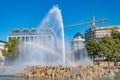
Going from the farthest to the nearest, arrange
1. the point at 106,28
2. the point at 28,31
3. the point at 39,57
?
1. the point at 106,28
2. the point at 28,31
3. the point at 39,57

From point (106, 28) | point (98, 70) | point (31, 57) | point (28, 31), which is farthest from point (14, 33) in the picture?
point (98, 70)

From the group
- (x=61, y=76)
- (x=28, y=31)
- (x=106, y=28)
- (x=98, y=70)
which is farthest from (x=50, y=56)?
(x=106, y=28)

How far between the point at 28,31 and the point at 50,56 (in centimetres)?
7567

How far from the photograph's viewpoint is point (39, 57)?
51.1 meters

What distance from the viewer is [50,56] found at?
46.9 m

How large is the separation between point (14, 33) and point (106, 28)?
59738 mm

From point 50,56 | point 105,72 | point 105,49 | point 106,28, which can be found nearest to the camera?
point 105,72

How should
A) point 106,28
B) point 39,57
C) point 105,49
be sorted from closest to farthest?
1. point 39,57
2. point 105,49
3. point 106,28

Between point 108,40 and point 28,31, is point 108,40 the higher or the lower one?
the lower one

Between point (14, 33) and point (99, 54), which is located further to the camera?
point (14, 33)

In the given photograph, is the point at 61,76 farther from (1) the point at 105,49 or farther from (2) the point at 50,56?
(1) the point at 105,49

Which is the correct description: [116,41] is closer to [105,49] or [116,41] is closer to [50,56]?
[105,49]

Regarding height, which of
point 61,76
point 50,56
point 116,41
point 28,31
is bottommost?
point 61,76

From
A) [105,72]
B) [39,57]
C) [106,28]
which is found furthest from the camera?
[106,28]
